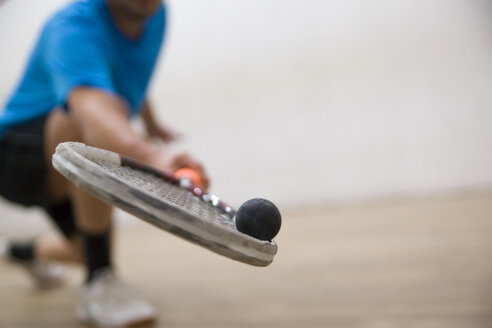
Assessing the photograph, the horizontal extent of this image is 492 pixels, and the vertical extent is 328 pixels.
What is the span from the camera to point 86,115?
2.48 feet

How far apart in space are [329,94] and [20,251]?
186 centimetres

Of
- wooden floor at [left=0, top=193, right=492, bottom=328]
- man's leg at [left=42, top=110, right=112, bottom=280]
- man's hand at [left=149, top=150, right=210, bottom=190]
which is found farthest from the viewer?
man's leg at [left=42, top=110, right=112, bottom=280]

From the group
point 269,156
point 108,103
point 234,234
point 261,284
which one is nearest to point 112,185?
point 234,234

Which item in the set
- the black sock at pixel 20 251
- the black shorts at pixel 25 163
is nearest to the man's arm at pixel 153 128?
the black shorts at pixel 25 163

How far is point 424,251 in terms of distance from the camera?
4.07 ft

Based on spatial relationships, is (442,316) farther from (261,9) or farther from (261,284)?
(261,9)

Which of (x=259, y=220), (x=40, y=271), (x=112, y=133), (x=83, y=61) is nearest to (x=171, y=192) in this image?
(x=259, y=220)

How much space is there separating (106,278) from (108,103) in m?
0.37

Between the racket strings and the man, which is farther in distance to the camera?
the man

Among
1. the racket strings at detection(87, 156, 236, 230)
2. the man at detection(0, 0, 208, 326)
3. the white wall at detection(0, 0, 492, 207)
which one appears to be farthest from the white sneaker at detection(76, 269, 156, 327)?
the white wall at detection(0, 0, 492, 207)

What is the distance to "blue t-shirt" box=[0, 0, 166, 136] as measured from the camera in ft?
2.74

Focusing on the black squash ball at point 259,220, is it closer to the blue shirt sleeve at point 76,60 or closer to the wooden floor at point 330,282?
the wooden floor at point 330,282

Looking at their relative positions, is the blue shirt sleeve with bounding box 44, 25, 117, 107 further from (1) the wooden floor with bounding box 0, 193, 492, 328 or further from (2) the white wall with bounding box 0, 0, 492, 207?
(2) the white wall with bounding box 0, 0, 492, 207

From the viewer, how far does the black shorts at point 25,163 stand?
98 cm
